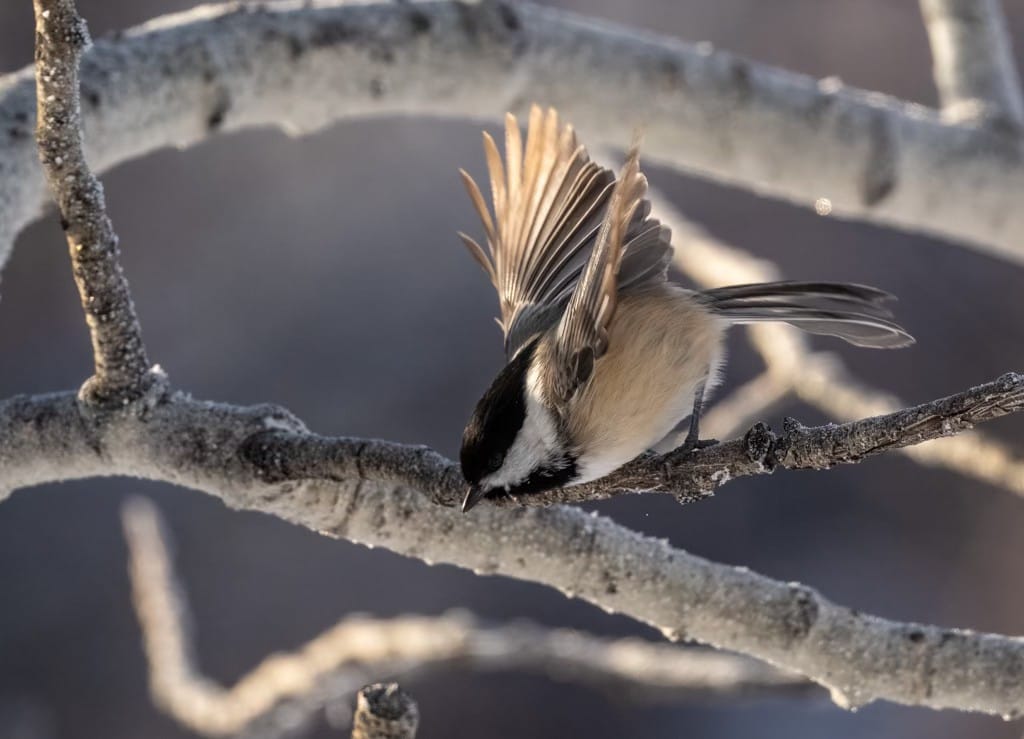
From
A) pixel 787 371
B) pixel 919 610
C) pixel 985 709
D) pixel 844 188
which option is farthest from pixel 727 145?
pixel 919 610

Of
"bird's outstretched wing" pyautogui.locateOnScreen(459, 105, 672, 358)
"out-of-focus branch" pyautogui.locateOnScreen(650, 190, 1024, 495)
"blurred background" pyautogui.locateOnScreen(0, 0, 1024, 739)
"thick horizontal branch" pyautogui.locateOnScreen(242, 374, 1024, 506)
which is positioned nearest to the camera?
"thick horizontal branch" pyautogui.locateOnScreen(242, 374, 1024, 506)

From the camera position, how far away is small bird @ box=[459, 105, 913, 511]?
2.32ft

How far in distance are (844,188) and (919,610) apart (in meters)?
1.21

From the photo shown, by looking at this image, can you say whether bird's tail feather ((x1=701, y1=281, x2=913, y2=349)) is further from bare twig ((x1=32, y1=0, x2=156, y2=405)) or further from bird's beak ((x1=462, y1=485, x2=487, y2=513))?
bare twig ((x1=32, y1=0, x2=156, y2=405))

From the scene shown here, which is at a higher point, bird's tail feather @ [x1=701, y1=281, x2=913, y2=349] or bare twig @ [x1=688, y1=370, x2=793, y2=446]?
A: bare twig @ [x1=688, y1=370, x2=793, y2=446]

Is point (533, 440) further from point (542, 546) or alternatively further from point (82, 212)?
point (82, 212)

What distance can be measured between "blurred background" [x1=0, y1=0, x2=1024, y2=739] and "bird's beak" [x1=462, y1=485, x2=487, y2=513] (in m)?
1.09

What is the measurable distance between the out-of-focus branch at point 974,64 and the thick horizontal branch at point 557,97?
3 cm

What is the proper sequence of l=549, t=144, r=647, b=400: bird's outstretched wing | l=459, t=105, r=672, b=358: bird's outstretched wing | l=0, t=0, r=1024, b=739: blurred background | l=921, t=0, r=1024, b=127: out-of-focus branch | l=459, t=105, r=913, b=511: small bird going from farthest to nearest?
1. l=0, t=0, r=1024, b=739: blurred background
2. l=921, t=0, r=1024, b=127: out-of-focus branch
3. l=459, t=105, r=672, b=358: bird's outstretched wing
4. l=459, t=105, r=913, b=511: small bird
5. l=549, t=144, r=647, b=400: bird's outstretched wing

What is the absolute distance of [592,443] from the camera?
737 millimetres

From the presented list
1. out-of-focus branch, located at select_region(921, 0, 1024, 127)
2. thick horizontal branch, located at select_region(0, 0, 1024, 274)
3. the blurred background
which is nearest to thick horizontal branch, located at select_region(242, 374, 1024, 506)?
thick horizontal branch, located at select_region(0, 0, 1024, 274)

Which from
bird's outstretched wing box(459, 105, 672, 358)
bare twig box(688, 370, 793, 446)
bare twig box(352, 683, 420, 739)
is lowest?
bare twig box(352, 683, 420, 739)

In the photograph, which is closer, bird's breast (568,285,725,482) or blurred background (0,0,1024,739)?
bird's breast (568,285,725,482)

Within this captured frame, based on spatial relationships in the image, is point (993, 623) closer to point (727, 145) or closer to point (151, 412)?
point (727, 145)
